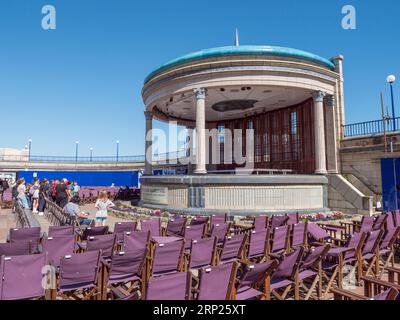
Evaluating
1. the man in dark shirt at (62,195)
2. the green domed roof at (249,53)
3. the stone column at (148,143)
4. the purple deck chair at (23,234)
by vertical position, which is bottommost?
the purple deck chair at (23,234)

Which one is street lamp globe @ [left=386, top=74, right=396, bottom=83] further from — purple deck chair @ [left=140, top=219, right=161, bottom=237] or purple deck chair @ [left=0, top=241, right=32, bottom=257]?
purple deck chair @ [left=0, top=241, right=32, bottom=257]

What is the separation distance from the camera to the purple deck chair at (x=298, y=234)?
704cm

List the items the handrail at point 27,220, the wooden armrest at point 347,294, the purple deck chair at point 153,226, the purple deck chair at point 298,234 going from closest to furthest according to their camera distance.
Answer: the wooden armrest at point 347,294 → the purple deck chair at point 298,234 → the purple deck chair at point 153,226 → the handrail at point 27,220

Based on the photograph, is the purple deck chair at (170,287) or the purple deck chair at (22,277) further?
the purple deck chair at (22,277)

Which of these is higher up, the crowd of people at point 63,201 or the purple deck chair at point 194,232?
the crowd of people at point 63,201

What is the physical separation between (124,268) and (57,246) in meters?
1.63

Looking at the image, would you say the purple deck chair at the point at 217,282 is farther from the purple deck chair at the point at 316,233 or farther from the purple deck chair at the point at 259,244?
the purple deck chair at the point at 316,233

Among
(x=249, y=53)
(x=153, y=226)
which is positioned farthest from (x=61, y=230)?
(x=249, y=53)

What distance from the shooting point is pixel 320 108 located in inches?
659

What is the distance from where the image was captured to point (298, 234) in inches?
282

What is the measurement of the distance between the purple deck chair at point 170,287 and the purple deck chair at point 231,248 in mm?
2270

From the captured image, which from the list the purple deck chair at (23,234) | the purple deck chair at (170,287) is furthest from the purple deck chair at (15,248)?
the purple deck chair at (170,287)
